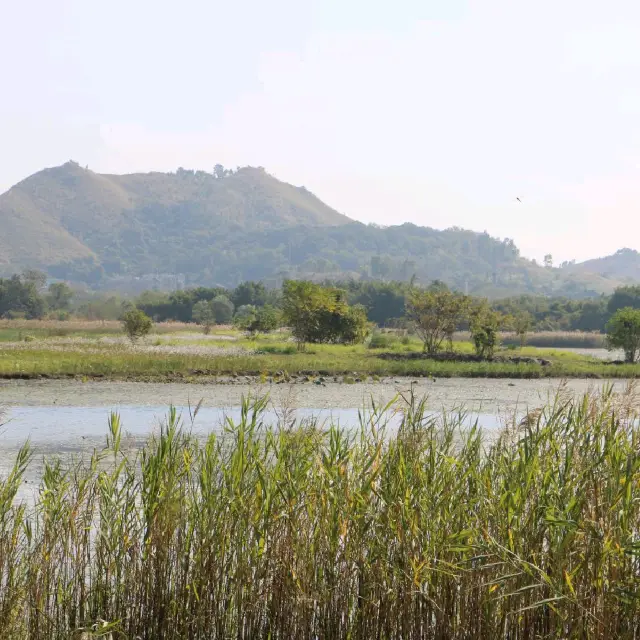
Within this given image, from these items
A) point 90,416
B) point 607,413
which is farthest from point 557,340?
point 607,413

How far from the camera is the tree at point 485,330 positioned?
1704 inches

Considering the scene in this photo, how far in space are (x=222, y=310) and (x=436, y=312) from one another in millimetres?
57042

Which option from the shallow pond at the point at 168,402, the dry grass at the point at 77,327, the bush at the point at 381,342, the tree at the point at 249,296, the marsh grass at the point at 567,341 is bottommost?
the shallow pond at the point at 168,402

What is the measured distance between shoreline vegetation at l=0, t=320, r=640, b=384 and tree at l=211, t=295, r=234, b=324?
154ft

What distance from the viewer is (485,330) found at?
43.3 metres

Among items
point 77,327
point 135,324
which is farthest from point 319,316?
point 77,327

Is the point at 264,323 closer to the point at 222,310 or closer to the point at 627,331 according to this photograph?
the point at 627,331

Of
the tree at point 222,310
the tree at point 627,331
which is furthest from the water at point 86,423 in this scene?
the tree at point 222,310

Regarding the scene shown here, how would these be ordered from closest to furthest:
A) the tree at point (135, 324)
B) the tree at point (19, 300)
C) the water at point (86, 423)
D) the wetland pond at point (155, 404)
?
the wetland pond at point (155, 404) < the water at point (86, 423) < the tree at point (135, 324) < the tree at point (19, 300)

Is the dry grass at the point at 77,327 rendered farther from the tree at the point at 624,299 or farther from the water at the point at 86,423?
the tree at the point at 624,299

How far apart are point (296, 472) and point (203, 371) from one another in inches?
1119

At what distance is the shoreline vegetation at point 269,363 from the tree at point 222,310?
46921 mm

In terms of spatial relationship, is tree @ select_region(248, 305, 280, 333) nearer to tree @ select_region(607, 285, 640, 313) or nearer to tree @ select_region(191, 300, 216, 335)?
tree @ select_region(191, 300, 216, 335)

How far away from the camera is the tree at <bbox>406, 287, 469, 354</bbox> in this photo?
44.7 m
